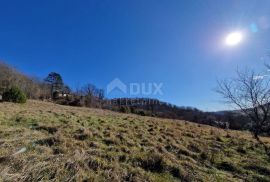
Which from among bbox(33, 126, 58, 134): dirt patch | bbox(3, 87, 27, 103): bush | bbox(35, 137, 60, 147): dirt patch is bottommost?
bbox(35, 137, 60, 147): dirt patch

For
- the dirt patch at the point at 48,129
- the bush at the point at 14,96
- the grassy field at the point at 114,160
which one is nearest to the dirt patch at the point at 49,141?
the grassy field at the point at 114,160

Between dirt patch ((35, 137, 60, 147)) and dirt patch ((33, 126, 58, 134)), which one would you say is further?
dirt patch ((33, 126, 58, 134))

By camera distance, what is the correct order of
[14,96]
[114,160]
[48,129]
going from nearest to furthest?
[114,160] → [48,129] → [14,96]

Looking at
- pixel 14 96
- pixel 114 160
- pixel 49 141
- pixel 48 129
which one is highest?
pixel 14 96

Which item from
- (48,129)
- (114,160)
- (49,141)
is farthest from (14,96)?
(114,160)

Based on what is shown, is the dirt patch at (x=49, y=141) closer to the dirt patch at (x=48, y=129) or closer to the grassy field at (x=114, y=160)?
the grassy field at (x=114, y=160)

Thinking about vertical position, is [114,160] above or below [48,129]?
below

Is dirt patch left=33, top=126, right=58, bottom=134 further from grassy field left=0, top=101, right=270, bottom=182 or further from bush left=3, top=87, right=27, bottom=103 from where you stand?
bush left=3, top=87, right=27, bottom=103

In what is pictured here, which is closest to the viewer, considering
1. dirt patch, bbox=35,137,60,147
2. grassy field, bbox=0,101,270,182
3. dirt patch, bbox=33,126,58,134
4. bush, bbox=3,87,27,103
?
grassy field, bbox=0,101,270,182

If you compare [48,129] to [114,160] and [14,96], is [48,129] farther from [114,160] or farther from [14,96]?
[14,96]

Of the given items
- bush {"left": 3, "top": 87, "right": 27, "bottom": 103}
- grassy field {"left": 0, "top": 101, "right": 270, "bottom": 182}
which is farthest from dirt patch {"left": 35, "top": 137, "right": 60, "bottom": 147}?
bush {"left": 3, "top": 87, "right": 27, "bottom": 103}

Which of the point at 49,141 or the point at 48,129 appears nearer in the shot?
the point at 49,141

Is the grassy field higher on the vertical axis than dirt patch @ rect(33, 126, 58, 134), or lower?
lower

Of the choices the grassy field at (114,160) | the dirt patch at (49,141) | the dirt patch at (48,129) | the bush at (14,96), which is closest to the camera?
the grassy field at (114,160)
